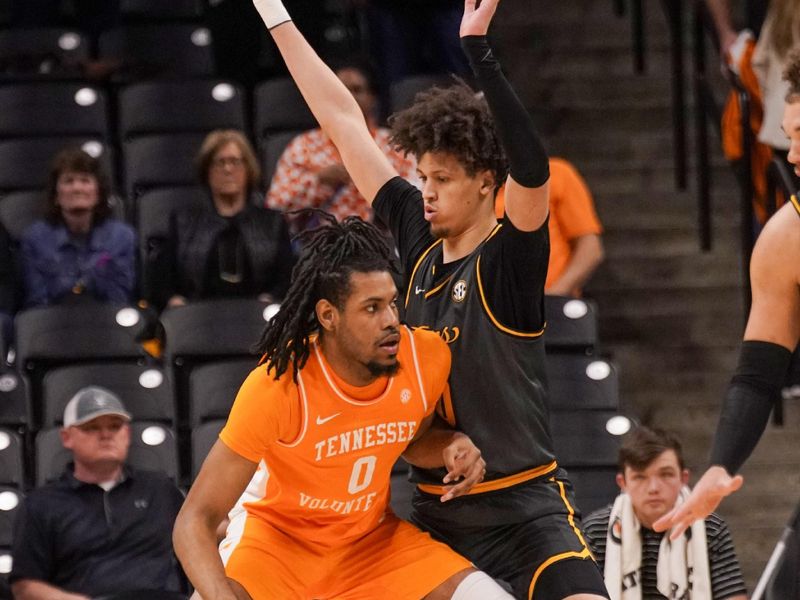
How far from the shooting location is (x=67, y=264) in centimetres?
759

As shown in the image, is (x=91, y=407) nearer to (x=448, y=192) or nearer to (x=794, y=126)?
(x=448, y=192)

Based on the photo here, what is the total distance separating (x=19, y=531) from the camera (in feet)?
20.1

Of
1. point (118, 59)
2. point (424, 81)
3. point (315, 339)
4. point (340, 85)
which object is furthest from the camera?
point (118, 59)

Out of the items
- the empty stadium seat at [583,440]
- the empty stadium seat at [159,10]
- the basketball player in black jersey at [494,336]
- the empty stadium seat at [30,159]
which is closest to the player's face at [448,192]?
the basketball player in black jersey at [494,336]

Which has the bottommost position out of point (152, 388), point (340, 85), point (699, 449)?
point (699, 449)

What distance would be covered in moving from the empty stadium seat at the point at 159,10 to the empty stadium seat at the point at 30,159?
1.32m

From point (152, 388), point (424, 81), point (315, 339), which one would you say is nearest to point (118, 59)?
point (424, 81)

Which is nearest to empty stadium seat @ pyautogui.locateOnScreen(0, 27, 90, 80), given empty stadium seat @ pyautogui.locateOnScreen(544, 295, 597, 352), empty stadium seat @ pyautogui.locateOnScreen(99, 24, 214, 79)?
empty stadium seat @ pyautogui.locateOnScreen(99, 24, 214, 79)

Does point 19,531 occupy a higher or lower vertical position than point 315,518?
lower

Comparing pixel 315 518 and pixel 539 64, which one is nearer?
pixel 315 518

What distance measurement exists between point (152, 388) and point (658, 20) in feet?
13.9

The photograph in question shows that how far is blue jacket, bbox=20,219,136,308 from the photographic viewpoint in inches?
298

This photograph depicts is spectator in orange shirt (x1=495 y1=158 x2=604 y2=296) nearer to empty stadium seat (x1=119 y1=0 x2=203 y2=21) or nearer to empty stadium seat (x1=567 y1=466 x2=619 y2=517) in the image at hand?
empty stadium seat (x1=567 y1=466 x2=619 y2=517)

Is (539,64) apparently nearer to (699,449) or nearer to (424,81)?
(424,81)
